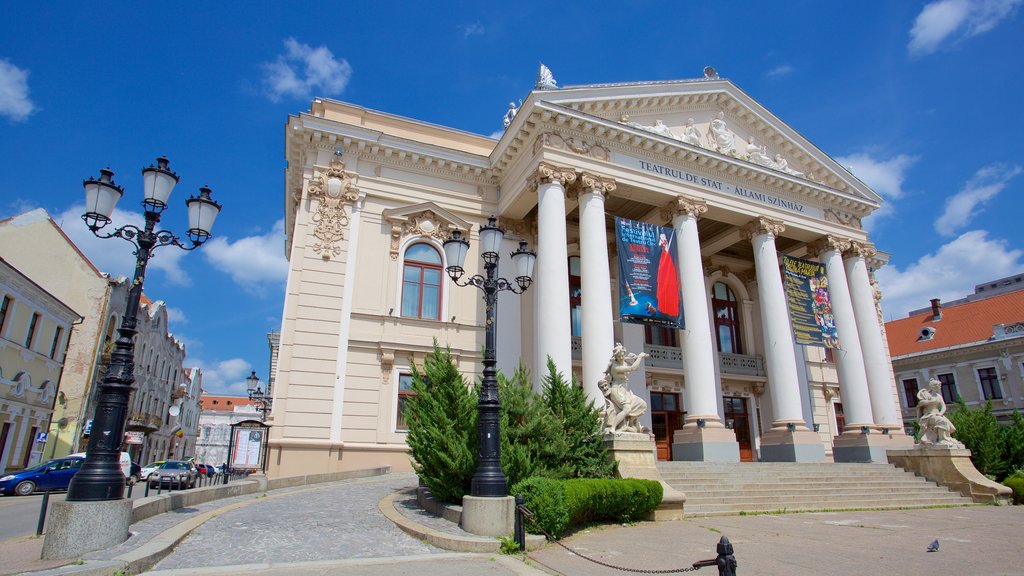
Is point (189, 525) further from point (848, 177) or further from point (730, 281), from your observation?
point (848, 177)

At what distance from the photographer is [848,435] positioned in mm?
21688

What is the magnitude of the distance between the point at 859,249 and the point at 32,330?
36579mm

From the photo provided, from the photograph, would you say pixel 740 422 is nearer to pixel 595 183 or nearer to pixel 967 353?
pixel 595 183

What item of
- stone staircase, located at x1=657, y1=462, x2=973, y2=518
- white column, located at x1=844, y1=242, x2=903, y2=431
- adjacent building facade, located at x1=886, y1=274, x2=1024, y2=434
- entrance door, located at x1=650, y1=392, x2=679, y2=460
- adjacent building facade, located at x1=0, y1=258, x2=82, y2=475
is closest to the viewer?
stone staircase, located at x1=657, y1=462, x2=973, y2=518

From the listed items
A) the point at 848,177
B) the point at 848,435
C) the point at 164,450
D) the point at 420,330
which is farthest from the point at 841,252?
the point at 164,450

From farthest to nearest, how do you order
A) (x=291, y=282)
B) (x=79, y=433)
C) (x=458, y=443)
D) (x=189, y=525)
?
1. (x=79, y=433)
2. (x=291, y=282)
3. (x=458, y=443)
4. (x=189, y=525)

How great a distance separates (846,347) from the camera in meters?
22.5

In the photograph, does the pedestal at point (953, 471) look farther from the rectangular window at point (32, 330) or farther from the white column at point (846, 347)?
the rectangular window at point (32, 330)

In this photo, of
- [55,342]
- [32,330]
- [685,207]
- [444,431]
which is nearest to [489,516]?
[444,431]

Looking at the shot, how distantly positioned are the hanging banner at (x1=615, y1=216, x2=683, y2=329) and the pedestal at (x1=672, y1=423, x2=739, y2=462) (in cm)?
338

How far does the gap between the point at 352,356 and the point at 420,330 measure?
2457 millimetres

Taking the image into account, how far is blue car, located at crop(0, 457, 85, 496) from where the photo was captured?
1934cm

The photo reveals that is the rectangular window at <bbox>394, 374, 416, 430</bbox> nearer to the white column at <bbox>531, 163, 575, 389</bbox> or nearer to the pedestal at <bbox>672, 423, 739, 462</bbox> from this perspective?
the white column at <bbox>531, 163, 575, 389</bbox>

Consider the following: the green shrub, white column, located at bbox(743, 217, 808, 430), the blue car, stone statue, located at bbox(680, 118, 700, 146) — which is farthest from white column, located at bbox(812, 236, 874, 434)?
the blue car
